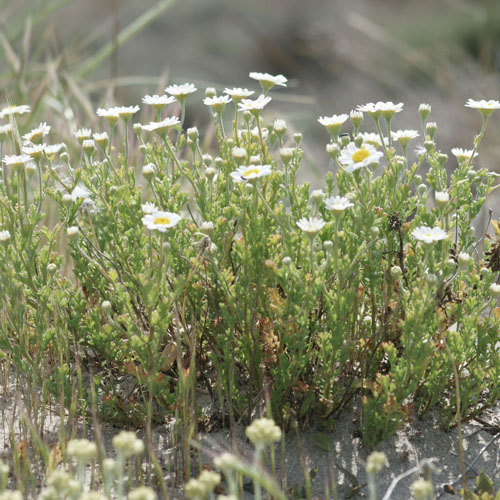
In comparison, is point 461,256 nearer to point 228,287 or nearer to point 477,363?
point 477,363

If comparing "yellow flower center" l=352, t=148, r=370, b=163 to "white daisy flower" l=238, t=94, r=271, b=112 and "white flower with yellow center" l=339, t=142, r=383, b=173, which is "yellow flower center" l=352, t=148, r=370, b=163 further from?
"white daisy flower" l=238, t=94, r=271, b=112

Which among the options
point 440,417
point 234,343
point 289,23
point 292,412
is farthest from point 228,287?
point 289,23

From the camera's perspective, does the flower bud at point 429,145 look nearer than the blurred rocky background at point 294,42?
Yes

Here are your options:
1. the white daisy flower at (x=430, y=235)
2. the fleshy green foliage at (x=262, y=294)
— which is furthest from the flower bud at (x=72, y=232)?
the white daisy flower at (x=430, y=235)

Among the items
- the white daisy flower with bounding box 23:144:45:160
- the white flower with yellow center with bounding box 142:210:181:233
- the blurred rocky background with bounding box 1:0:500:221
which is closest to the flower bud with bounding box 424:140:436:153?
the white flower with yellow center with bounding box 142:210:181:233

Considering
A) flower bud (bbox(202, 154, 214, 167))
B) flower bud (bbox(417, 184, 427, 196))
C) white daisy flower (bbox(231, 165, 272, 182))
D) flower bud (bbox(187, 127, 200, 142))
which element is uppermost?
flower bud (bbox(187, 127, 200, 142))

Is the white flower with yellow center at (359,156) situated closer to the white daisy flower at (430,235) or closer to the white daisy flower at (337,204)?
the white daisy flower at (337,204)
